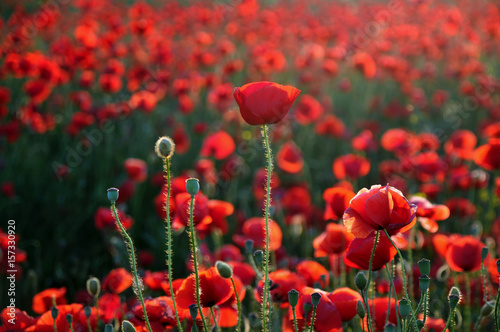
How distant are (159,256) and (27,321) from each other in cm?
151

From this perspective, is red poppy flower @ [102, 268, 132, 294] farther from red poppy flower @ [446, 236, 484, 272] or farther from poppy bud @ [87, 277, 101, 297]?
red poppy flower @ [446, 236, 484, 272]

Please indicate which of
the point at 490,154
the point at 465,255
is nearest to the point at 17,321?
the point at 465,255

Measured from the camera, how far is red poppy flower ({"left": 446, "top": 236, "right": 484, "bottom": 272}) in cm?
162

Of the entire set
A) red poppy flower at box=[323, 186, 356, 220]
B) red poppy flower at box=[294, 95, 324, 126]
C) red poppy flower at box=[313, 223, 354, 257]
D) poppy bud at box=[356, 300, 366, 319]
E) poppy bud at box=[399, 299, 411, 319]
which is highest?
red poppy flower at box=[294, 95, 324, 126]

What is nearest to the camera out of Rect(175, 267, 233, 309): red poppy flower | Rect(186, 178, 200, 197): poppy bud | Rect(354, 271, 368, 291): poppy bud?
Rect(186, 178, 200, 197): poppy bud

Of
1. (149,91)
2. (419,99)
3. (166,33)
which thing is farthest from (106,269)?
(166,33)

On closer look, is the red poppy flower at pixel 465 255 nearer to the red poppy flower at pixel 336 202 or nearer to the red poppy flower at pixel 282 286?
the red poppy flower at pixel 336 202

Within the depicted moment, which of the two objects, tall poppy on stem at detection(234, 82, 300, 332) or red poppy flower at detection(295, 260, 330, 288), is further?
red poppy flower at detection(295, 260, 330, 288)

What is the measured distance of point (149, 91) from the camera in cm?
403

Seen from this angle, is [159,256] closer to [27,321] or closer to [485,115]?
→ [27,321]

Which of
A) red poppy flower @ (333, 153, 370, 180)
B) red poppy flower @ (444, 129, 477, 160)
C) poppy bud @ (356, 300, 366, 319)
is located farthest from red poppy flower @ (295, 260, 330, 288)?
red poppy flower @ (444, 129, 477, 160)

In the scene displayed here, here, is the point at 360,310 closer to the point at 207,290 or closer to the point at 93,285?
the point at 207,290

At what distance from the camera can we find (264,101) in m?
1.25

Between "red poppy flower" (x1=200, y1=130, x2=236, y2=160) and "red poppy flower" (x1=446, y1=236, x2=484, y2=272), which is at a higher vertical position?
"red poppy flower" (x1=200, y1=130, x2=236, y2=160)
